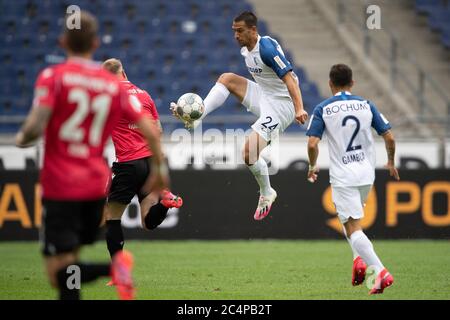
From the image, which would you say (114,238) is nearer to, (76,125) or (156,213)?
(156,213)

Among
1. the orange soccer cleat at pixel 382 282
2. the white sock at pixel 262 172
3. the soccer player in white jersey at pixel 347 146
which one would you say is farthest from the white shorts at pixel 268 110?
the orange soccer cleat at pixel 382 282

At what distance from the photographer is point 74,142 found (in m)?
6.07

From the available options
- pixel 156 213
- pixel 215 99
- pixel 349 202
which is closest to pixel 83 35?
pixel 349 202

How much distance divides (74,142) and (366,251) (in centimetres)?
373

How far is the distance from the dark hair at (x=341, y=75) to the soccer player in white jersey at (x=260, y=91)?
1.08 metres

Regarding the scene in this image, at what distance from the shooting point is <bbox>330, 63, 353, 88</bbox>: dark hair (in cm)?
896

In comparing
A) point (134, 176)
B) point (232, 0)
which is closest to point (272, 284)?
point (134, 176)

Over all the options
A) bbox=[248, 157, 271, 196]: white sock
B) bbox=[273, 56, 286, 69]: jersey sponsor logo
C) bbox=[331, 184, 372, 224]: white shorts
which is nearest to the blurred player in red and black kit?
bbox=[248, 157, 271, 196]: white sock

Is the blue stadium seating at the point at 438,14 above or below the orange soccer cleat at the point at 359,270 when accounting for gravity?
above

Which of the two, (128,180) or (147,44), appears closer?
(128,180)

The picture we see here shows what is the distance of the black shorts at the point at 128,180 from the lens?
9.98m

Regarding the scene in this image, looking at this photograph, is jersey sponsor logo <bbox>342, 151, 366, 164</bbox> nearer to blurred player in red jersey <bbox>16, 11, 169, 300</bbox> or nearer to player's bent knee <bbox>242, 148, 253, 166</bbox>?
player's bent knee <bbox>242, 148, 253, 166</bbox>

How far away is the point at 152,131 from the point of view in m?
6.25

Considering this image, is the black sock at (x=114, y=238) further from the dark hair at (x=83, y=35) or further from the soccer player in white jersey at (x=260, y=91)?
the dark hair at (x=83, y=35)
